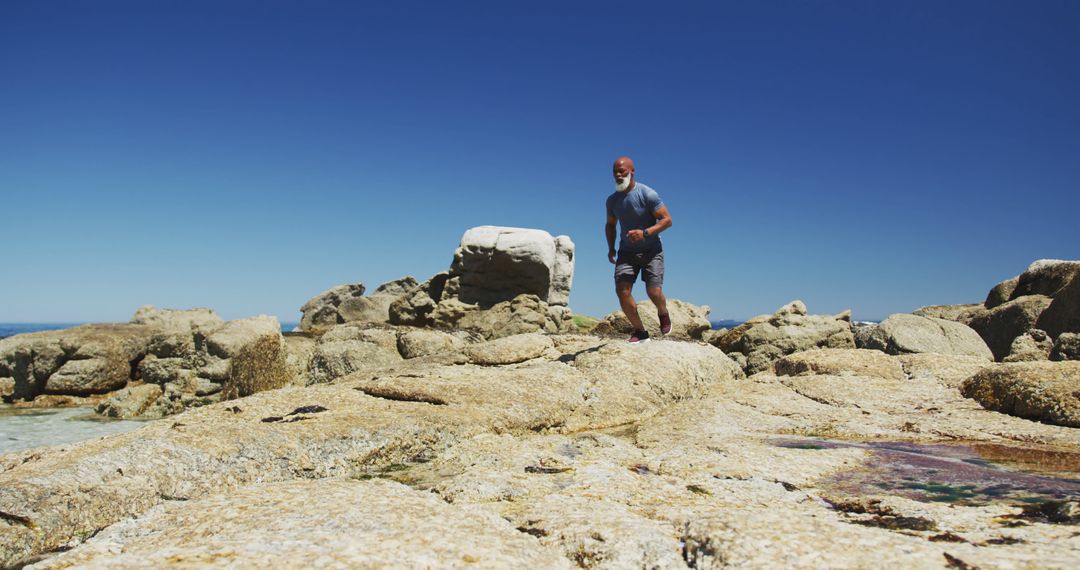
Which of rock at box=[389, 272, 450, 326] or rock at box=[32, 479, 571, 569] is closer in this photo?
rock at box=[32, 479, 571, 569]

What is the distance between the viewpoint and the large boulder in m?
15.4

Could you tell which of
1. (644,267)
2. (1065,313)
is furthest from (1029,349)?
(644,267)

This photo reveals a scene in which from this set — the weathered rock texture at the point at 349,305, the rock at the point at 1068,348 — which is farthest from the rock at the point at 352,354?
the rock at the point at 1068,348

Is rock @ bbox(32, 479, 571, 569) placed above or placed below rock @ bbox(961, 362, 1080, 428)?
below

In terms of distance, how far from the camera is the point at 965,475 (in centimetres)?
542

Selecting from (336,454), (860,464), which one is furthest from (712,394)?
(336,454)

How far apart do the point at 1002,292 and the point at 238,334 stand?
26815 mm

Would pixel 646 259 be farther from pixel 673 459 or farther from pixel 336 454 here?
pixel 336 454

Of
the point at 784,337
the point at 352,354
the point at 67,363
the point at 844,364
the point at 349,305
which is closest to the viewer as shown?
the point at 844,364

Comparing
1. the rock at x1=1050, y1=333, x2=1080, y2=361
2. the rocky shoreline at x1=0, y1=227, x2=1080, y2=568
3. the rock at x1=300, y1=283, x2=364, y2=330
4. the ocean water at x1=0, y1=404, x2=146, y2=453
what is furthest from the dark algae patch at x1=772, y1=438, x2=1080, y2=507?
the rock at x1=300, y1=283, x2=364, y2=330

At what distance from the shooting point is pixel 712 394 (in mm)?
10250

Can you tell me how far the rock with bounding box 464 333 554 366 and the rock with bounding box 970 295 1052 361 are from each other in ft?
44.9

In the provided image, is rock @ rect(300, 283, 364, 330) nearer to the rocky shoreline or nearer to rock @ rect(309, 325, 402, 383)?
rock @ rect(309, 325, 402, 383)

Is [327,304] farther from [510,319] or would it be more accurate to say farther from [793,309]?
[793,309]
